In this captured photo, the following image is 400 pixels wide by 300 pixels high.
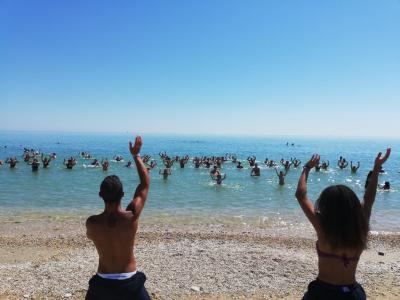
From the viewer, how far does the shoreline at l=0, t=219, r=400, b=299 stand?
7.45m

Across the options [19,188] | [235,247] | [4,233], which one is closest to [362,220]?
[235,247]

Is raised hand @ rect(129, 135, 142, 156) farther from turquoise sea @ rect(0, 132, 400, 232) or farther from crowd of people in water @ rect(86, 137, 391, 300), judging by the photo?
A: turquoise sea @ rect(0, 132, 400, 232)

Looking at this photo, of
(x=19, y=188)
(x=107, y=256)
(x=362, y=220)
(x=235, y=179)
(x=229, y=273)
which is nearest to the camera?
(x=362, y=220)

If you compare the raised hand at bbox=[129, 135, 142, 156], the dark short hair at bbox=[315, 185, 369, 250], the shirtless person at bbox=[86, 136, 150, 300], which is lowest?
the shirtless person at bbox=[86, 136, 150, 300]

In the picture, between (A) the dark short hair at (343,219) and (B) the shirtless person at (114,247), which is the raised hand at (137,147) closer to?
(B) the shirtless person at (114,247)

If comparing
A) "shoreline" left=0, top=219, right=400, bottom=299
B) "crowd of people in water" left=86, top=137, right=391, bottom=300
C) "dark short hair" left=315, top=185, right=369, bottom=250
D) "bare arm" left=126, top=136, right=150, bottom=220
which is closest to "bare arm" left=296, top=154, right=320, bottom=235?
"crowd of people in water" left=86, top=137, right=391, bottom=300

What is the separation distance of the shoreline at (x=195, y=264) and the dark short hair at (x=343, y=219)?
433 cm

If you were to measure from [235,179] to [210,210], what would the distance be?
1360cm

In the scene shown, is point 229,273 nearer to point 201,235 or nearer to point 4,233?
point 201,235

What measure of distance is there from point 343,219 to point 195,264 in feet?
20.5

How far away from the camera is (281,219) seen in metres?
18.1

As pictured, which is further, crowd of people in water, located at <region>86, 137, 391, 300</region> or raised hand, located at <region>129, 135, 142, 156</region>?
raised hand, located at <region>129, 135, 142, 156</region>

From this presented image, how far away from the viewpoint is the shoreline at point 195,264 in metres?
7.45

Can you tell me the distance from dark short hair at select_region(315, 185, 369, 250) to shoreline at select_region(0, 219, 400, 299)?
14.2ft
